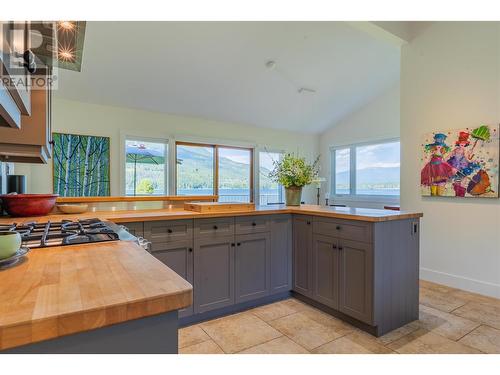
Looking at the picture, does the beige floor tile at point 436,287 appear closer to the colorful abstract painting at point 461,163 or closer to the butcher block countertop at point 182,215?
the colorful abstract painting at point 461,163

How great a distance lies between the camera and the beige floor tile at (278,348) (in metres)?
1.98

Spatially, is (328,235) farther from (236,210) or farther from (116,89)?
(116,89)

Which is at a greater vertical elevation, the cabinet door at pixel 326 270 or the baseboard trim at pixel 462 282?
the cabinet door at pixel 326 270

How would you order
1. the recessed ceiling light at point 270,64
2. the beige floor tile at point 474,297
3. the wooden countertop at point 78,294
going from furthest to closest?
the recessed ceiling light at point 270,64 → the beige floor tile at point 474,297 → the wooden countertop at point 78,294

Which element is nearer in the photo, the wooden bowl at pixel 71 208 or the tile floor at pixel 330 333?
the tile floor at pixel 330 333

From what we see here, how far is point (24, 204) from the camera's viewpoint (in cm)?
202

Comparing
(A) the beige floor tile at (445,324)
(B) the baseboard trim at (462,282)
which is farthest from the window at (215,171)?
(A) the beige floor tile at (445,324)

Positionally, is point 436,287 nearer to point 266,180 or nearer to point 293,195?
point 293,195

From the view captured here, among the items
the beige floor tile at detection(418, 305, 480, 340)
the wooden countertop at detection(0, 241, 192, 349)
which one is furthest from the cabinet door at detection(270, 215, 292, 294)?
the wooden countertop at detection(0, 241, 192, 349)

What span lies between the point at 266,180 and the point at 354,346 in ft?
14.7

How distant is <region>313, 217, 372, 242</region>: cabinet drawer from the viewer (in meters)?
2.18

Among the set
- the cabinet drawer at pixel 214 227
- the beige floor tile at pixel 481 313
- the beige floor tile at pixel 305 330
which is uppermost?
the cabinet drawer at pixel 214 227

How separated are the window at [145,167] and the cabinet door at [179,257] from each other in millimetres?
2774

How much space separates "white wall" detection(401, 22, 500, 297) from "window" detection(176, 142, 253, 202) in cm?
305
